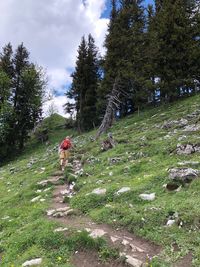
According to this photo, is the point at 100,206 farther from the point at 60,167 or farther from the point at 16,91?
the point at 16,91

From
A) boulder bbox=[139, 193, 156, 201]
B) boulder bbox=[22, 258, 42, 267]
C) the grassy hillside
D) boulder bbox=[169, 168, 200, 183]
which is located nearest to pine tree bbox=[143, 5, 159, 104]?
the grassy hillside

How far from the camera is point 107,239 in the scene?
34.5ft

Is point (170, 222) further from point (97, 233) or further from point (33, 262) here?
point (33, 262)

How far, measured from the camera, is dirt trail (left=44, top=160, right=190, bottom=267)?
31.0 ft

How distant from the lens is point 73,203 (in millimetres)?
14570

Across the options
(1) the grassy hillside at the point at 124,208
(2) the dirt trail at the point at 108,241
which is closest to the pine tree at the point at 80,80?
(1) the grassy hillside at the point at 124,208

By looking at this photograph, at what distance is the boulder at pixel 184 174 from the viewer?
520 inches

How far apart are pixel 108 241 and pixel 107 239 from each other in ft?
0.34

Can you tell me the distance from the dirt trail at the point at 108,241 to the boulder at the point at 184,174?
11.2ft

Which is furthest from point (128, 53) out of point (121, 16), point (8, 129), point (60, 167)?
point (8, 129)

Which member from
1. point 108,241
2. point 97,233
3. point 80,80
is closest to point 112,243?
point 108,241

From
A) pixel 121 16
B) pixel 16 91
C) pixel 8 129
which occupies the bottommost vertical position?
pixel 8 129

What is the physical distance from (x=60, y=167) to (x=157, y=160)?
7897 millimetres

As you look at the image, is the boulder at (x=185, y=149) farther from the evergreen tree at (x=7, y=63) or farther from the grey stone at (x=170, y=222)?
the evergreen tree at (x=7, y=63)
